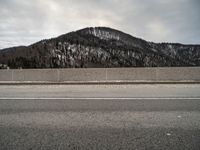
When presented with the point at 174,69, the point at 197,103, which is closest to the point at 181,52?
the point at 174,69

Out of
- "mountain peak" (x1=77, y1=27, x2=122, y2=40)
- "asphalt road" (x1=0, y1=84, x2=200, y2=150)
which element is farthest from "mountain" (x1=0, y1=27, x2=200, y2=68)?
"asphalt road" (x1=0, y1=84, x2=200, y2=150)

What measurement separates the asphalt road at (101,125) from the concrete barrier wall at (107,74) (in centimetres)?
1034

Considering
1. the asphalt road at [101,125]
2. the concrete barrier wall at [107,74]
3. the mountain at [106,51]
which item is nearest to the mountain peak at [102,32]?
the mountain at [106,51]

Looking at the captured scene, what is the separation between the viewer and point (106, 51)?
Result: 130500 mm

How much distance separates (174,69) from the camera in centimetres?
1967

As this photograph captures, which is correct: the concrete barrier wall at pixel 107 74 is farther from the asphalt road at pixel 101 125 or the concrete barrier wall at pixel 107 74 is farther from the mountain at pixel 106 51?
the mountain at pixel 106 51

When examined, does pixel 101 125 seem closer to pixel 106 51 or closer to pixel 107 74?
pixel 107 74

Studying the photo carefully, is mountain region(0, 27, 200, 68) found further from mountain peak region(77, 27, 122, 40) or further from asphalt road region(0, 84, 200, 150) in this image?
asphalt road region(0, 84, 200, 150)

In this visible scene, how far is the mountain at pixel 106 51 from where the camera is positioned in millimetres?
100812

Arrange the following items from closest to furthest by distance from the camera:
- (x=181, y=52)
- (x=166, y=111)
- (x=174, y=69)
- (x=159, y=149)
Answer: (x=159, y=149) < (x=166, y=111) < (x=174, y=69) < (x=181, y=52)

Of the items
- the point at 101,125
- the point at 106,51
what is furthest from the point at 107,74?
the point at 106,51

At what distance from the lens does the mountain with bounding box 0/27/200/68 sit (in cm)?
10081

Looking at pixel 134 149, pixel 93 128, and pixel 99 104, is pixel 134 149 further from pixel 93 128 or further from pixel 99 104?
pixel 99 104

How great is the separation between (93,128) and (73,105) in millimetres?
2849
